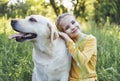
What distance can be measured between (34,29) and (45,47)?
268 mm

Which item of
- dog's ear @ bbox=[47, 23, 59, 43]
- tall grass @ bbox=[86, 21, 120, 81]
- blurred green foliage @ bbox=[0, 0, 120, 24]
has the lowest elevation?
blurred green foliage @ bbox=[0, 0, 120, 24]

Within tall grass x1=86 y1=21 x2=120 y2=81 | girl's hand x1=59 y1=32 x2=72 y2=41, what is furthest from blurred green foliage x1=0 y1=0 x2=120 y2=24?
girl's hand x1=59 y1=32 x2=72 y2=41

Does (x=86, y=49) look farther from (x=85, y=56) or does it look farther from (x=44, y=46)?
(x=44, y=46)

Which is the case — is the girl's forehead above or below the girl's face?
above

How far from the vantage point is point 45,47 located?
4898mm

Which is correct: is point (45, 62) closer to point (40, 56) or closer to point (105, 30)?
point (40, 56)

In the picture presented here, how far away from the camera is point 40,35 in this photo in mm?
4809

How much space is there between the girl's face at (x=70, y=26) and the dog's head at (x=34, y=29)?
0.75ft

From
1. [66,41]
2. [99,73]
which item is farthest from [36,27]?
[99,73]

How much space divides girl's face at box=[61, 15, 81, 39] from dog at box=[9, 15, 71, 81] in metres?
0.14

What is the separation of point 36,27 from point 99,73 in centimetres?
172

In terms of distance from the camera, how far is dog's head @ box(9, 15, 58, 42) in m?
4.71

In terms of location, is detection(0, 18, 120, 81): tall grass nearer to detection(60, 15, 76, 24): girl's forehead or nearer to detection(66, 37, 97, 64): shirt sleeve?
detection(66, 37, 97, 64): shirt sleeve

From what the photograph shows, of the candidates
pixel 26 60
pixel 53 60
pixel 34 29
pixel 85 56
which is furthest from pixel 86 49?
pixel 26 60
